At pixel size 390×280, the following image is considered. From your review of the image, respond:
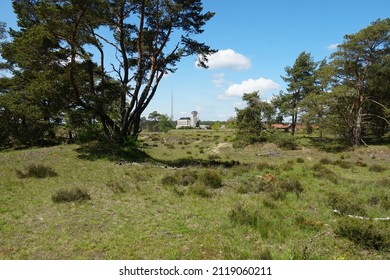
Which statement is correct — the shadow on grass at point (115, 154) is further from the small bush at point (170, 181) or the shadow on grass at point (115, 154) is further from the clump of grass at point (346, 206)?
the clump of grass at point (346, 206)

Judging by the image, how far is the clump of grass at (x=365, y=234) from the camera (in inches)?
238

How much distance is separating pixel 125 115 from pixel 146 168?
677cm

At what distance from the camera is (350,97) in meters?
32.3

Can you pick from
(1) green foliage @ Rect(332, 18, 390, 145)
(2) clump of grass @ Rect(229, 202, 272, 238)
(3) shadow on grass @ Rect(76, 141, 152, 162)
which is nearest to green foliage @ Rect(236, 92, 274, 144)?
(1) green foliage @ Rect(332, 18, 390, 145)

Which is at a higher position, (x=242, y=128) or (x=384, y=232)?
(x=242, y=128)

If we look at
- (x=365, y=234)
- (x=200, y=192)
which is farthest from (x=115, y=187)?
(x=365, y=234)

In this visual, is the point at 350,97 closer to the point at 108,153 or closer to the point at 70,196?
the point at 108,153

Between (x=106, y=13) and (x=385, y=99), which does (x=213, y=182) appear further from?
(x=385, y=99)

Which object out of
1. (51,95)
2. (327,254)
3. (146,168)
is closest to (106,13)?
(51,95)

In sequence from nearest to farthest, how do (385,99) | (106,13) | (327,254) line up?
(327,254)
(106,13)
(385,99)

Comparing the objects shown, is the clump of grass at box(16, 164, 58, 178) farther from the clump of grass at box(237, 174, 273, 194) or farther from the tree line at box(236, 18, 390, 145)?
the tree line at box(236, 18, 390, 145)

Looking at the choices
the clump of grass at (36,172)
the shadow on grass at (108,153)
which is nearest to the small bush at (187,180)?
the clump of grass at (36,172)

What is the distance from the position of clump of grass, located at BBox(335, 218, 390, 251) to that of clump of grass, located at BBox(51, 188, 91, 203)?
318 inches

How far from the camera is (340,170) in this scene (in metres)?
18.9
